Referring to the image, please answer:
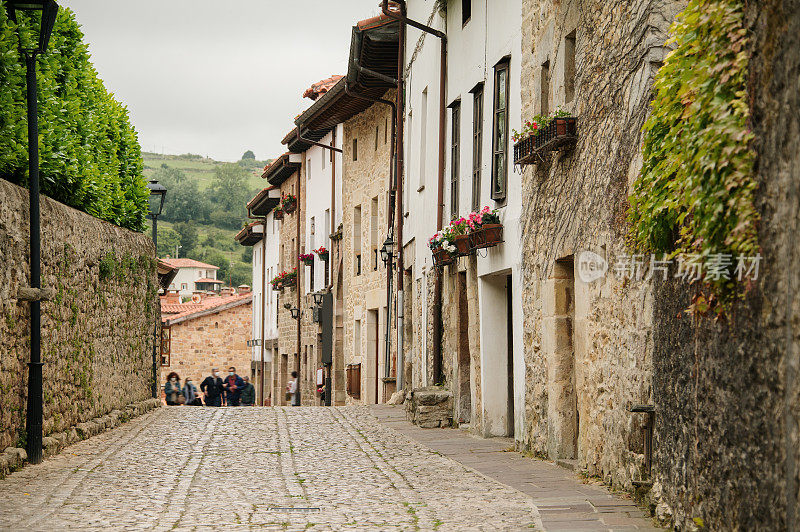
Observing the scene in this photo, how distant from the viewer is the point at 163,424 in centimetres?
1580

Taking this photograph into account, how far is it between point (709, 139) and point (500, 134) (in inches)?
304

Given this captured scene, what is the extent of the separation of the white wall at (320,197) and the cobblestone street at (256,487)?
14.0m

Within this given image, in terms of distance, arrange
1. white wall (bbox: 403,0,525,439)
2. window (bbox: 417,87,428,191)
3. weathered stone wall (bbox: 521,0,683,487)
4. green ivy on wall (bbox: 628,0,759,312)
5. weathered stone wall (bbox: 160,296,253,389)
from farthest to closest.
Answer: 1. weathered stone wall (bbox: 160,296,253,389)
2. window (bbox: 417,87,428,191)
3. white wall (bbox: 403,0,525,439)
4. weathered stone wall (bbox: 521,0,683,487)
5. green ivy on wall (bbox: 628,0,759,312)

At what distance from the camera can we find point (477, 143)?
14.1 meters

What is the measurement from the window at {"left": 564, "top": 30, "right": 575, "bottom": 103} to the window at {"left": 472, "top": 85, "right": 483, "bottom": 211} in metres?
3.43

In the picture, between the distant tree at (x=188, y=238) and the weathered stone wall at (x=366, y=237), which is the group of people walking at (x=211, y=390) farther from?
the distant tree at (x=188, y=238)

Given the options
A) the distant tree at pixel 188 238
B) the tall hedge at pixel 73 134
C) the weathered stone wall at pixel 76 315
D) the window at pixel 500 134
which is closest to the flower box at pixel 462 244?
the window at pixel 500 134

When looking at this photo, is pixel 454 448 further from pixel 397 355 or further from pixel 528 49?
pixel 397 355

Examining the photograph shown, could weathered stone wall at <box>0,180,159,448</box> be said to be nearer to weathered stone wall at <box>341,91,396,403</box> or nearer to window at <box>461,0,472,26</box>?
window at <box>461,0,472,26</box>

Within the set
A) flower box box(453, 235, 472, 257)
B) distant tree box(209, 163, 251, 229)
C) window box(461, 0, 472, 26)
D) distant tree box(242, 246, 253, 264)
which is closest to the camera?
flower box box(453, 235, 472, 257)

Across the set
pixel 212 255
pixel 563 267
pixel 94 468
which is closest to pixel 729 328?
pixel 563 267

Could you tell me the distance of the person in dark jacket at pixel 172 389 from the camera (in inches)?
977

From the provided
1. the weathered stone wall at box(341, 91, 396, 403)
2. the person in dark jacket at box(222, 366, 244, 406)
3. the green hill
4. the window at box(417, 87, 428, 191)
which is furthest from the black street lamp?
the green hill

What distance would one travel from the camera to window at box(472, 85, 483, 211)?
1400 cm
